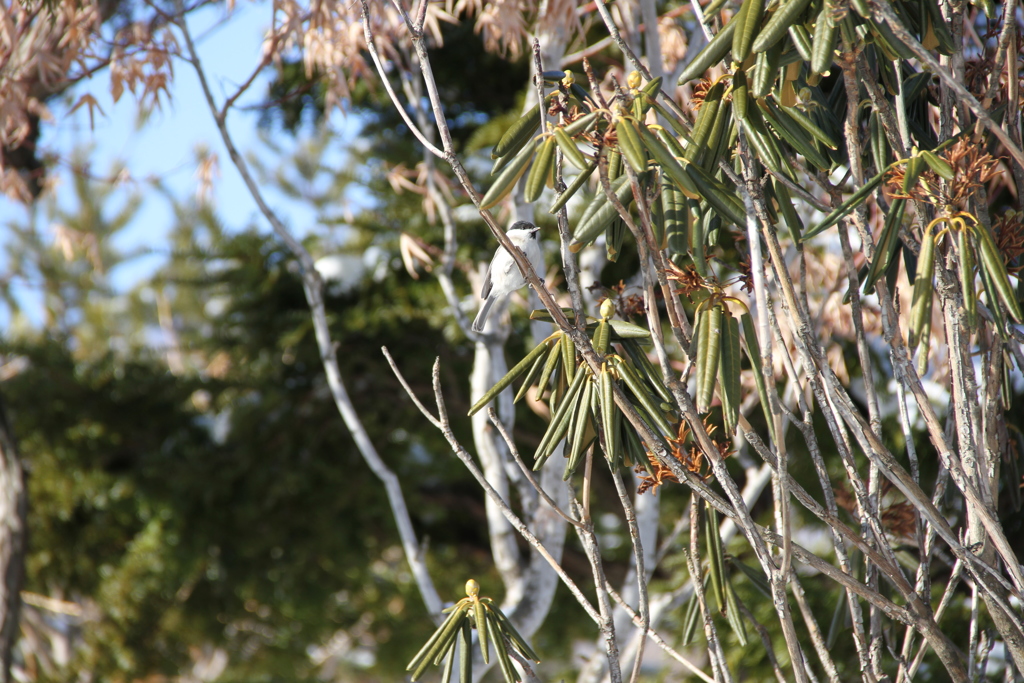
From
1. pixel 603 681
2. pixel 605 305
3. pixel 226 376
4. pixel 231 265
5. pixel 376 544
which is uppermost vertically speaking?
pixel 231 265

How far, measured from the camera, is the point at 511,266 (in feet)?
6.85

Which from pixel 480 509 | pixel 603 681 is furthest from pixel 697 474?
pixel 480 509

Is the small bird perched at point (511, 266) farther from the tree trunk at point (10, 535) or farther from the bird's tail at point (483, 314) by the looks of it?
the tree trunk at point (10, 535)

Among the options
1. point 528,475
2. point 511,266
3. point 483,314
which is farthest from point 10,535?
point 528,475

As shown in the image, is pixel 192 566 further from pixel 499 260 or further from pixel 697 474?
pixel 697 474

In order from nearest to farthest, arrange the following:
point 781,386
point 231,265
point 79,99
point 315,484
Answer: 1. point 79,99
2. point 781,386
3. point 231,265
4. point 315,484

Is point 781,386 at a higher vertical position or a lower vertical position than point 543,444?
higher

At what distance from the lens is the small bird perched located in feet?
6.81

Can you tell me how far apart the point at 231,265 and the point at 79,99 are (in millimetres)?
1474

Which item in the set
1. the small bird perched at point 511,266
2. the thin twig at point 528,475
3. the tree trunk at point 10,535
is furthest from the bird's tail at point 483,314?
the tree trunk at point 10,535

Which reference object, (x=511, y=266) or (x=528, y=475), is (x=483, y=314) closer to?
(x=511, y=266)

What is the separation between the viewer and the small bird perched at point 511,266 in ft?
6.81

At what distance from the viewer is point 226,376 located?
4398 mm

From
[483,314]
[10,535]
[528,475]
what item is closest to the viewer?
[528,475]
